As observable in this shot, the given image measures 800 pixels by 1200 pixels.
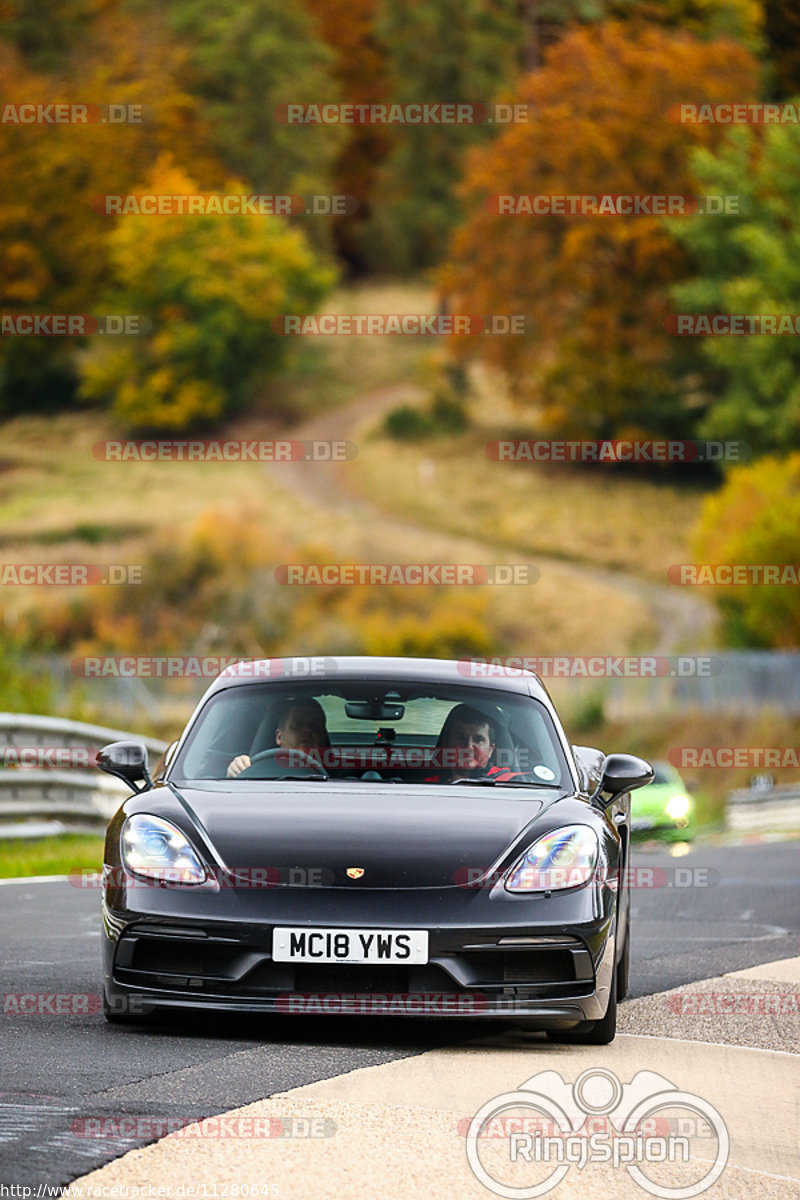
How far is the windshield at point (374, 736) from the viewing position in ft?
28.0

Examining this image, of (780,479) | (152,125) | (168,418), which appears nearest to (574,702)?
(780,479)

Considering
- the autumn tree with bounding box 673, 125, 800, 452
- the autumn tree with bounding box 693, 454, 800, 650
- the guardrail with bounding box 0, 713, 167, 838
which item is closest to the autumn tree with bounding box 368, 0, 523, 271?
the autumn tree with bounding box 673, 125, 800, 452

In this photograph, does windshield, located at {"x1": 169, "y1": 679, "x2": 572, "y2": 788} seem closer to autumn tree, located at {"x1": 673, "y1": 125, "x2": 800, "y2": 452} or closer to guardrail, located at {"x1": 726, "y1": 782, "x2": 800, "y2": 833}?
guardrail, located at {"x1": 726, "y1": 782, "x2": 800, "y2": 833}

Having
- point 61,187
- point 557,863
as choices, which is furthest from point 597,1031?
point 61,187

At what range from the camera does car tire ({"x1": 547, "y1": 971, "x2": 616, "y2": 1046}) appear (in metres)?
7.67

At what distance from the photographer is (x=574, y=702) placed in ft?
152

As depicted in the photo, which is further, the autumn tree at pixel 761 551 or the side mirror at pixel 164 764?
the autumn tree at pixel 761 551

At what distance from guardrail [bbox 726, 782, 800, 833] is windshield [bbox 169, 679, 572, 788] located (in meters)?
25.3

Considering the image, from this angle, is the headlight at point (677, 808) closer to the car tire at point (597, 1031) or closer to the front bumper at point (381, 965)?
the car tire at point (597, 1031)

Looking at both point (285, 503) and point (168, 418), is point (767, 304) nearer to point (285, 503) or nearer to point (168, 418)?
point (285, 503)

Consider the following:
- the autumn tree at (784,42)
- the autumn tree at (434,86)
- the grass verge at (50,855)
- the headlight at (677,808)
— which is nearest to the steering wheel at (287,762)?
the grass verge at (50,855)

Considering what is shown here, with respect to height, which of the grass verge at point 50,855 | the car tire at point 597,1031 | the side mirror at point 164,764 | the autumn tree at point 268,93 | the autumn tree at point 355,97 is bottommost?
the autumn tree at point 355,97

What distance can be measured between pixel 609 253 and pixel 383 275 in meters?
38.1

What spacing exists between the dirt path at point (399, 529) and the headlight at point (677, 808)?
2527 cm
